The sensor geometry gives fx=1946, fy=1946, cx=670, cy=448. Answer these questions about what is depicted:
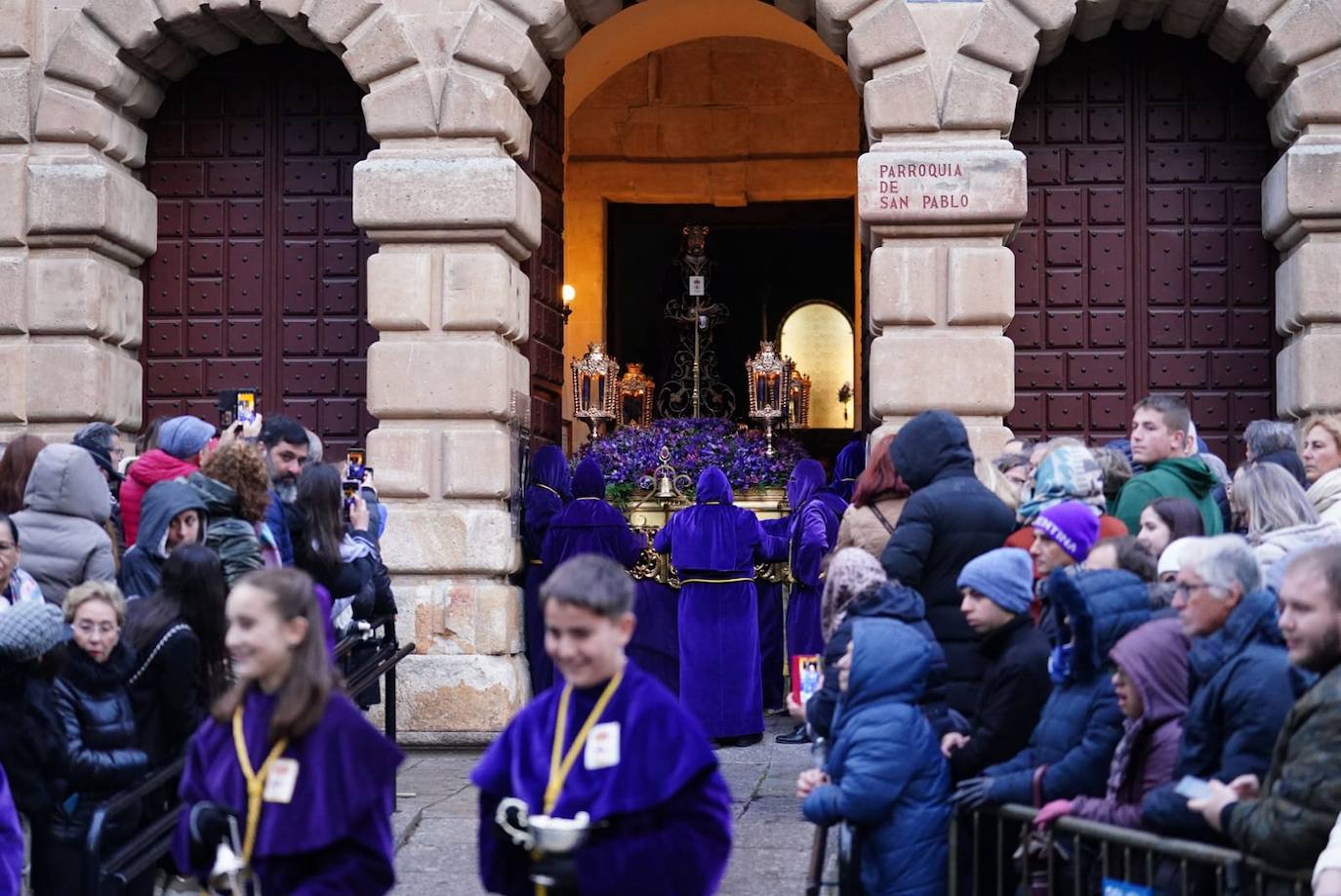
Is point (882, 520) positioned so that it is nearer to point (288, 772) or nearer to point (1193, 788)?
point (1193, 788)

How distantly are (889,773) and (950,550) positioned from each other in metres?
1.38

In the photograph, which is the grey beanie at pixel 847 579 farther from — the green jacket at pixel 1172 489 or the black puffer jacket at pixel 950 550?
the green jacket at pixel 1172 489

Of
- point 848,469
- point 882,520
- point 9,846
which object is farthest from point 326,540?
point 848,469

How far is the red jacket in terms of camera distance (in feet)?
28.2

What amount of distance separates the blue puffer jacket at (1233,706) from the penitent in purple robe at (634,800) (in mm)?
1409

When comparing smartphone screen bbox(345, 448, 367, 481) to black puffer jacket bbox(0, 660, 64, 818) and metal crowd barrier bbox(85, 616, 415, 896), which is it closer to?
metal crowd barrier bbox(85, 616, 415, 896)

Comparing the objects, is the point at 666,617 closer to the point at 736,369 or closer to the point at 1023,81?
the point at 1023,81

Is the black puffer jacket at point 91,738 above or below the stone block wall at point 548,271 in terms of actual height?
below

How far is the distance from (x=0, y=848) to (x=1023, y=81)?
846 cm

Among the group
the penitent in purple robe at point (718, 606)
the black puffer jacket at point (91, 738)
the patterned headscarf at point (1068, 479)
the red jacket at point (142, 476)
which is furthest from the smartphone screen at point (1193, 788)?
the penitent in purple robe at point (718, 606)

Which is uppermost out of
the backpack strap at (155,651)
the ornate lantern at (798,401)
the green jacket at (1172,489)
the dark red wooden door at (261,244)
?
the dark red wooden door at (261,244)

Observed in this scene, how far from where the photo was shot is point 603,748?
4.61 m

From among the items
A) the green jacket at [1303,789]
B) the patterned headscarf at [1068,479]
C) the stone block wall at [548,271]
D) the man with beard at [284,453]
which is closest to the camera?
the green jacket at [1303,789]

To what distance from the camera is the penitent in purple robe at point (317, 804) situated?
4.81m
